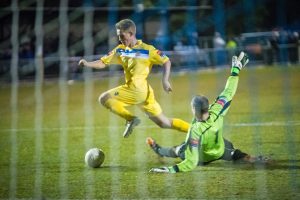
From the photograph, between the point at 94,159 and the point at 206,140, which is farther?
the point at 94,159

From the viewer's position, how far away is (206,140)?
6.27m

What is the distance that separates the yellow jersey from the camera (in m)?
7.38

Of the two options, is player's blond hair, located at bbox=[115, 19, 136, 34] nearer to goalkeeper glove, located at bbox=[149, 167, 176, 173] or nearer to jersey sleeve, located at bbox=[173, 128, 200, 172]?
jersey sleeve, located at bbox=[173, 128, 200, 172]

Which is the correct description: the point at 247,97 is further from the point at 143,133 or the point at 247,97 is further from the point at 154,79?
the point at 154,79

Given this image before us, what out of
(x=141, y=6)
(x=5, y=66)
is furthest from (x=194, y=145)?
(x=5, y=66)

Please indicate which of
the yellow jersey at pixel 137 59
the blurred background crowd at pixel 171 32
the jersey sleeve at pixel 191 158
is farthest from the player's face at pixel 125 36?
the blurred background crowd at pixel 171 32

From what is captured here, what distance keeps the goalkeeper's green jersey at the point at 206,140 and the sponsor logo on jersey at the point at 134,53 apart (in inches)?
54.6

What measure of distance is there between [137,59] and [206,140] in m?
1.73

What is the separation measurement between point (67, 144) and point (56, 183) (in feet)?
8.11

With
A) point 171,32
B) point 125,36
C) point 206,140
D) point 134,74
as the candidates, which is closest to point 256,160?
point 206,140

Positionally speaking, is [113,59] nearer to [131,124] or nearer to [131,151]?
[131,124]

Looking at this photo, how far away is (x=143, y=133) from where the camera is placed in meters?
9.24

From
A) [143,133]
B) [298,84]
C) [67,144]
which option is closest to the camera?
[67,144]

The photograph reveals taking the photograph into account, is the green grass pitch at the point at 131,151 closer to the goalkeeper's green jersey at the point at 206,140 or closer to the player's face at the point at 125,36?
the goalkeeper's green jersey at the point at 206,140
